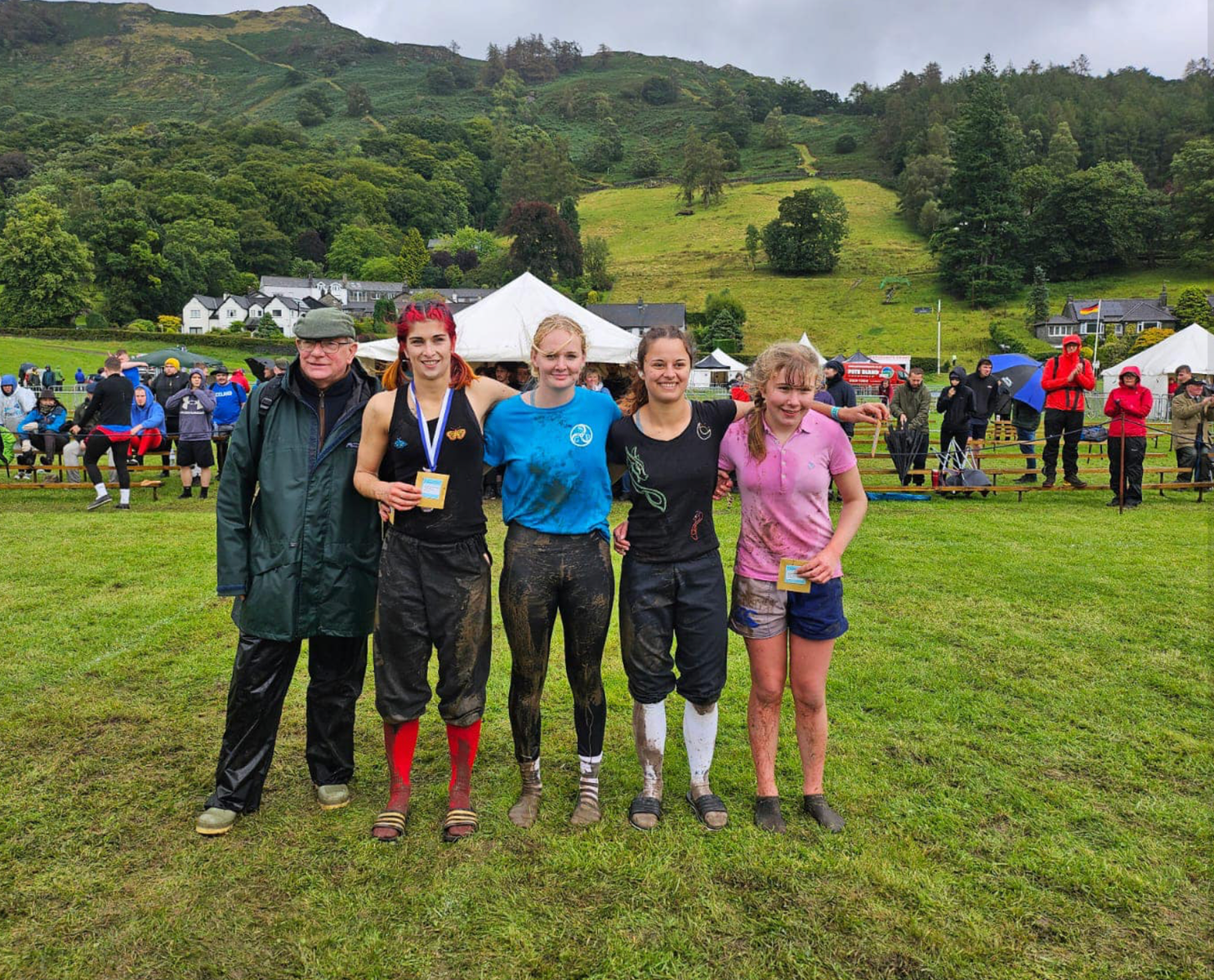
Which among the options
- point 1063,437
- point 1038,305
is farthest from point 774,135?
point 1063,437

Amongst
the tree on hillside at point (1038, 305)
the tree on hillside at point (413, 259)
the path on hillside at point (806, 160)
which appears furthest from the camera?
the path on hillside at point (806, 160)

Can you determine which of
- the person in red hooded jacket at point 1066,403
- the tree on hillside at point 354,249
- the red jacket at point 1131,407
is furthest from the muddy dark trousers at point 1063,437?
the tree on hillside at point 354,249

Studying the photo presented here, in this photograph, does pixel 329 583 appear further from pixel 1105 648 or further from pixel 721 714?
pixel 1105 648

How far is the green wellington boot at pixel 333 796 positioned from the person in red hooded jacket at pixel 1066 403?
11.0 meters

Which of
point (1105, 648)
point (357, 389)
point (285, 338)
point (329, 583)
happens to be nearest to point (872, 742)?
point (1105, 648)

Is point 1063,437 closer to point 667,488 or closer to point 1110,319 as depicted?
point 667,488

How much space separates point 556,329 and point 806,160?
5475 inches

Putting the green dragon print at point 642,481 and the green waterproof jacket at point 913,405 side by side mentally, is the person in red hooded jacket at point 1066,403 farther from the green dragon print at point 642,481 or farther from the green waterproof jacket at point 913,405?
the green dragon print at point 642,481

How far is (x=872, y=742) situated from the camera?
3.88 meters

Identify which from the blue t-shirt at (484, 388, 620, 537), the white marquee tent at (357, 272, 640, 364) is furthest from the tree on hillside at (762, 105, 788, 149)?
the blue t-shirt at (484, 388, 620, 537)

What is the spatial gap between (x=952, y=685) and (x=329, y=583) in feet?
12.1

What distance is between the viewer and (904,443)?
39.4 feet

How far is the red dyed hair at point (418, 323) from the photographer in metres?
3.03

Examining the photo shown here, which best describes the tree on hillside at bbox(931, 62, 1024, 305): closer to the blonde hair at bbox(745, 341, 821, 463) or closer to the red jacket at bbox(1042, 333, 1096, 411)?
the red jacket at bbox(1042, 333, 1096, 411)
